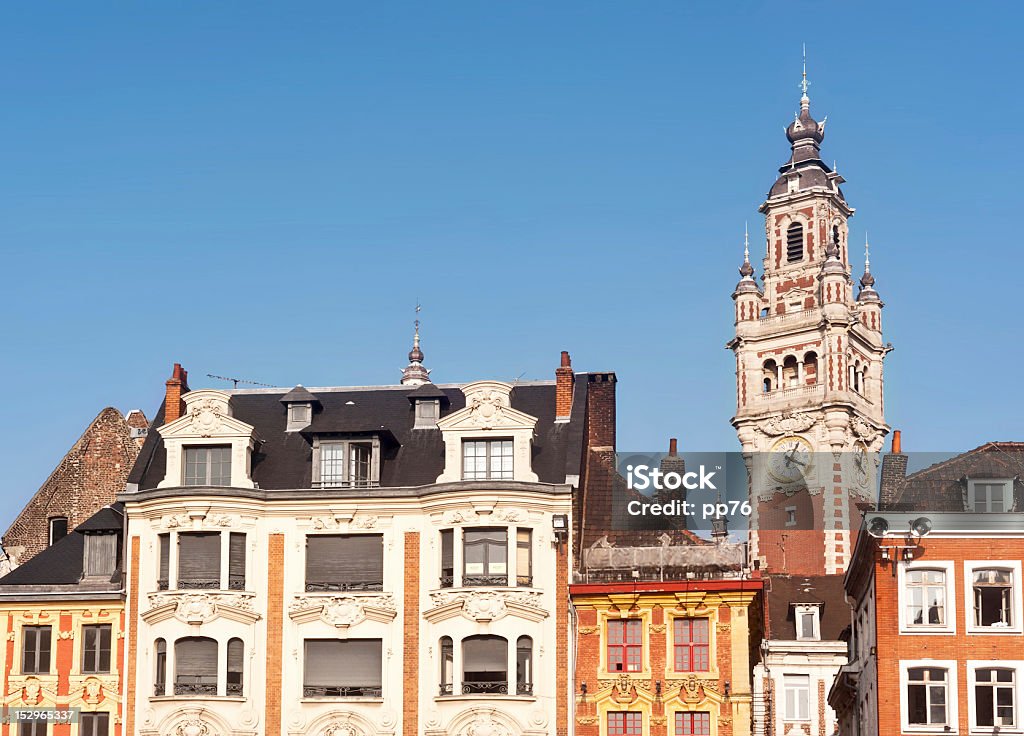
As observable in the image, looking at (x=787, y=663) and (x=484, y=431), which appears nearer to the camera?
(x=484, y=431)

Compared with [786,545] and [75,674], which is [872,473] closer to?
[786,545]

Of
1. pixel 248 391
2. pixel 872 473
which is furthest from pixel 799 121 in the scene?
pixel 248 391

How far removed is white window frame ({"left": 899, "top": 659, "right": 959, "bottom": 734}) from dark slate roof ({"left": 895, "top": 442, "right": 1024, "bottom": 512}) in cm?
455

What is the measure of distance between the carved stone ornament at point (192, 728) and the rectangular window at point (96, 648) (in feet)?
11.6

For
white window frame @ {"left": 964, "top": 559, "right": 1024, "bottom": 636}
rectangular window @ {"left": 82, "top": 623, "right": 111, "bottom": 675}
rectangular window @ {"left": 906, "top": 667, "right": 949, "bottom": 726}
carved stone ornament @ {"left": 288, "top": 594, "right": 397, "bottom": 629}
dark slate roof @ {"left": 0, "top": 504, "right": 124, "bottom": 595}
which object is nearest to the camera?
rectangular window @ {"left": 906, "top": 667, "right": 949, "bottom": 726}

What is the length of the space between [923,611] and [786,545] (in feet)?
184

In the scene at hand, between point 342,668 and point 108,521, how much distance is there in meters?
9.93

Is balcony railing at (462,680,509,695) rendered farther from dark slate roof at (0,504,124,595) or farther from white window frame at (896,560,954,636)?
white window frame at (896,560,954,636)

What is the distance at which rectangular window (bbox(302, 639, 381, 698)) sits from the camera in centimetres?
5762

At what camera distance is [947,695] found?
167ft

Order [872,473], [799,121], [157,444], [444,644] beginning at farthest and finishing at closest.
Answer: [799,121] → [872,473] → [157,444] → [444,644]

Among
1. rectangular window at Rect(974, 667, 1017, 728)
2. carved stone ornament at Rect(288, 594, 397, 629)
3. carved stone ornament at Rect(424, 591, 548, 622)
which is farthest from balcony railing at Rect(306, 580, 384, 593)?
rectangular window at Rect(974, 667, 1017, 728)

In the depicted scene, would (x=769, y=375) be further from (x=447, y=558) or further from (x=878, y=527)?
(x=878, y=527)

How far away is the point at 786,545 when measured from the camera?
107 m
